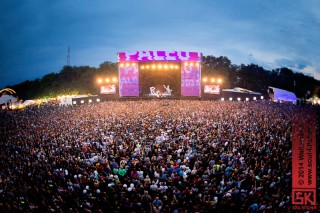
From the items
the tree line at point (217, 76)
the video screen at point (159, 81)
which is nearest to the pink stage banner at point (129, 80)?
the video screen at point (159, 81)

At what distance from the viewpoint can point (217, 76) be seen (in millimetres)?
48281

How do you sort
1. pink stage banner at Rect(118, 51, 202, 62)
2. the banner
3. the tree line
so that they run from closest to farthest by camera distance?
the banner < pink stage banner at Rect(118, 51, 202, 62) < the tree line

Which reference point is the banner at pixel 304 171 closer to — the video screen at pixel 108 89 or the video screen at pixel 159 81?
the video screen at pixel 159 81

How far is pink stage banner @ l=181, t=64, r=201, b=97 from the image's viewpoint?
28.6m

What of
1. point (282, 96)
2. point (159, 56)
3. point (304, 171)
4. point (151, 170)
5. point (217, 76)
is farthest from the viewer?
point (217, 76)

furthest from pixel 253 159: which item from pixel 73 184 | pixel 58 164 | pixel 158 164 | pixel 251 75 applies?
pixel 251 75

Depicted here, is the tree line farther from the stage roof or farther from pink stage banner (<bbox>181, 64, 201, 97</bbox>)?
pink stage banner (<bbox>181, 64, 201, 97</bbox>)

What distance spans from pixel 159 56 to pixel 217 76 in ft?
76.4

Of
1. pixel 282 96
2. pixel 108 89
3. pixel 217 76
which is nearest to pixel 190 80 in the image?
pixel 108 89

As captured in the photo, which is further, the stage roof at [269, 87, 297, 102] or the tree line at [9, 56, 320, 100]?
the tree line at [9, 56, 320, 100]

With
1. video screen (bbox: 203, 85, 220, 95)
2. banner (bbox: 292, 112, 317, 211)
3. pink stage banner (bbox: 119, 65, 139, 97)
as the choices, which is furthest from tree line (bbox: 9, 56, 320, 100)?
banner (bbox: 292, 112, 317, 211)

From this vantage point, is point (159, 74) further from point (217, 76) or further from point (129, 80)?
point (217, 76)

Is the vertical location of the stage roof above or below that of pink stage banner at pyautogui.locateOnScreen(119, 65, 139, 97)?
below

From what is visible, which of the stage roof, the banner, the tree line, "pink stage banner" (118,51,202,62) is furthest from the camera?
the tree line
